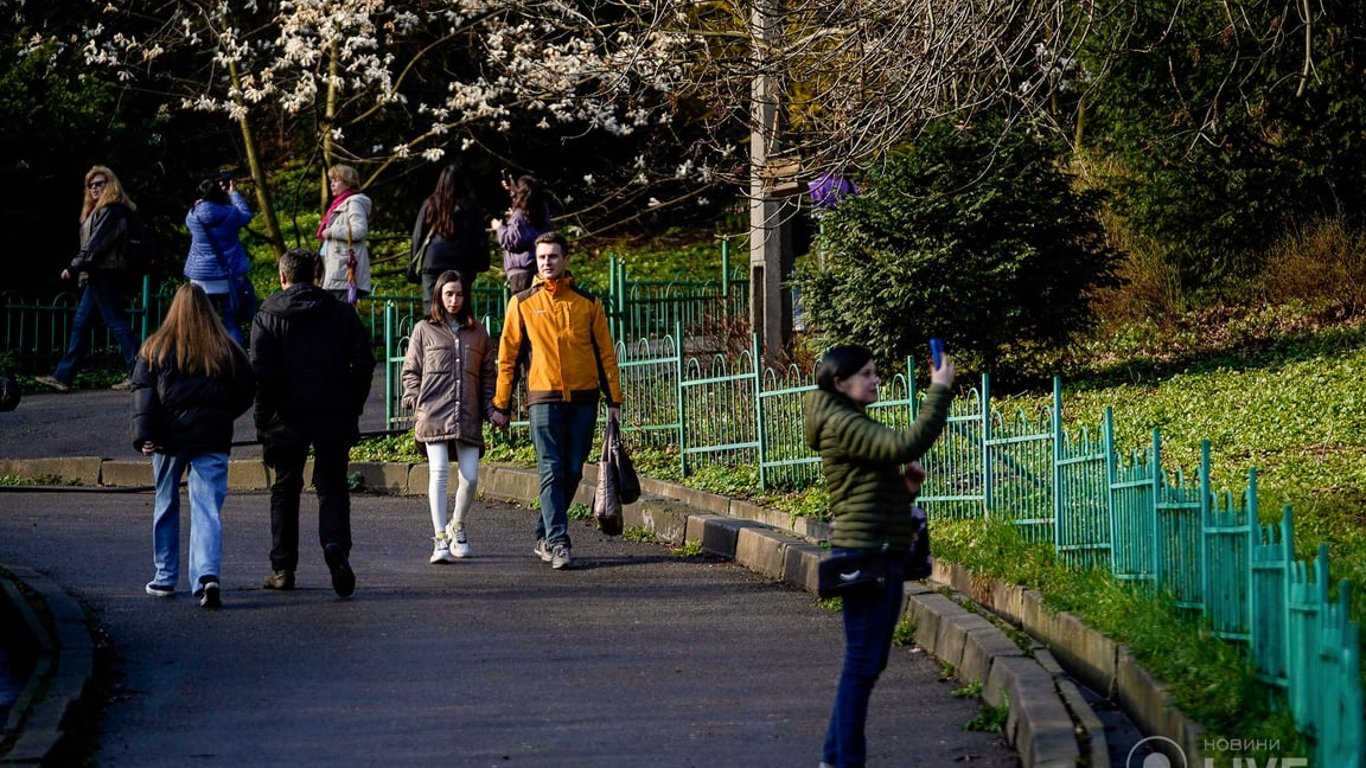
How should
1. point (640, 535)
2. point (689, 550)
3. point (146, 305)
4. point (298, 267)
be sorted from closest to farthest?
point (298, 267), point (689, 550), point (640, 535), point (146, 305)

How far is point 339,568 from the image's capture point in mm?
9758

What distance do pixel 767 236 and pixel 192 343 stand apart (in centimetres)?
650

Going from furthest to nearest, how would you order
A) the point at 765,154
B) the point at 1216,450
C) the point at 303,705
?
the point at 765,154, the point at 1216,450, the point at 303,705

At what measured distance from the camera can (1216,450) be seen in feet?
38.8

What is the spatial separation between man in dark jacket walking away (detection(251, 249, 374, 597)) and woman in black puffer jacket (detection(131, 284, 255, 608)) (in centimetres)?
21

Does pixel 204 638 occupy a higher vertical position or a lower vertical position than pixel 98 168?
lower

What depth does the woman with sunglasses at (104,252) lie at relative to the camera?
637 inches

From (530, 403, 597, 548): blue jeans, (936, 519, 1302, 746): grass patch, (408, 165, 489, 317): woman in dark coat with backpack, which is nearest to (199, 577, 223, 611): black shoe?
(530, 403, 597, 548): blue jeans

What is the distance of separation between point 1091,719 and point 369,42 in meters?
17.9

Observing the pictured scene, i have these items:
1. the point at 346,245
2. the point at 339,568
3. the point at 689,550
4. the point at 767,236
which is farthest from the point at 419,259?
the point at 339,568

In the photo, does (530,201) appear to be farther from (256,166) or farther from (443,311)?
(256,166)

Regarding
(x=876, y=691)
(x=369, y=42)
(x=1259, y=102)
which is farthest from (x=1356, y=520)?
(x=369, y=42)

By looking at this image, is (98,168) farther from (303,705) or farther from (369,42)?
(303,705)

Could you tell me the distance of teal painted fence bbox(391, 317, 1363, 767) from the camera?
5570mm
